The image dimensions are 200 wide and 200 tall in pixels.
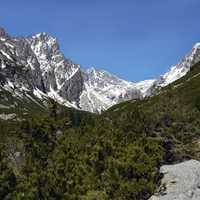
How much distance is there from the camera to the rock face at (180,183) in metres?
64.5

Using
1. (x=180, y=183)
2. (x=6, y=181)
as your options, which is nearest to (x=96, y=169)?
(x=180, y=183)

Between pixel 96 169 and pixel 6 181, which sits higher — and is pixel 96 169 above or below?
below

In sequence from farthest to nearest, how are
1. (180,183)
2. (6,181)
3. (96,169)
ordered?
(96,169)
(6,181)
(180,183)

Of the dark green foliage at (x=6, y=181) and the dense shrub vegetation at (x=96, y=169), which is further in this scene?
the dark green foliage at (x=6, y=181)

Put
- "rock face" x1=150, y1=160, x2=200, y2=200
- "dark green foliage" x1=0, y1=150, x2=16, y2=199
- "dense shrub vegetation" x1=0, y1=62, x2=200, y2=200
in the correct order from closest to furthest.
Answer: "rock face" x1=150, y1=160, x2=200, y2=200, "dense shrub vegetation" x1=0, y1=62, x2=200, y2=200, "dark green foliage" x1=0, y1=150, x2=16, y2=199

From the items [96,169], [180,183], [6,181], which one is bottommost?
[180,183]

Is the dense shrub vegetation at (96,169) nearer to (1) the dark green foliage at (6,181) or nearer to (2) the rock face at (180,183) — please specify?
(1) the dark green foliage at (6,181)

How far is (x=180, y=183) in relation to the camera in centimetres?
6744

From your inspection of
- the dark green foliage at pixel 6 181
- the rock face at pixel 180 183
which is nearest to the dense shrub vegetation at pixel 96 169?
the dark green foliage at pixel 6 181

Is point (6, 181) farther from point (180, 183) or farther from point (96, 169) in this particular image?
point (180, 183)

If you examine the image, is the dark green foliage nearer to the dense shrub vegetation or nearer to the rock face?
the dense shrub vegetation

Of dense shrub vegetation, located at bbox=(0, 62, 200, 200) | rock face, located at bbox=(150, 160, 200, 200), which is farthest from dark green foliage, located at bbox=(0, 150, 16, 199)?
rock face, located at bbox=(150, 160, 200, 200)

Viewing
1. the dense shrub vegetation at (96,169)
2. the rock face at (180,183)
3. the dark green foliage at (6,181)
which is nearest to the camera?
the rock face at (180,183)

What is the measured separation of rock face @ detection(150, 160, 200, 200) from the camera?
212ft
